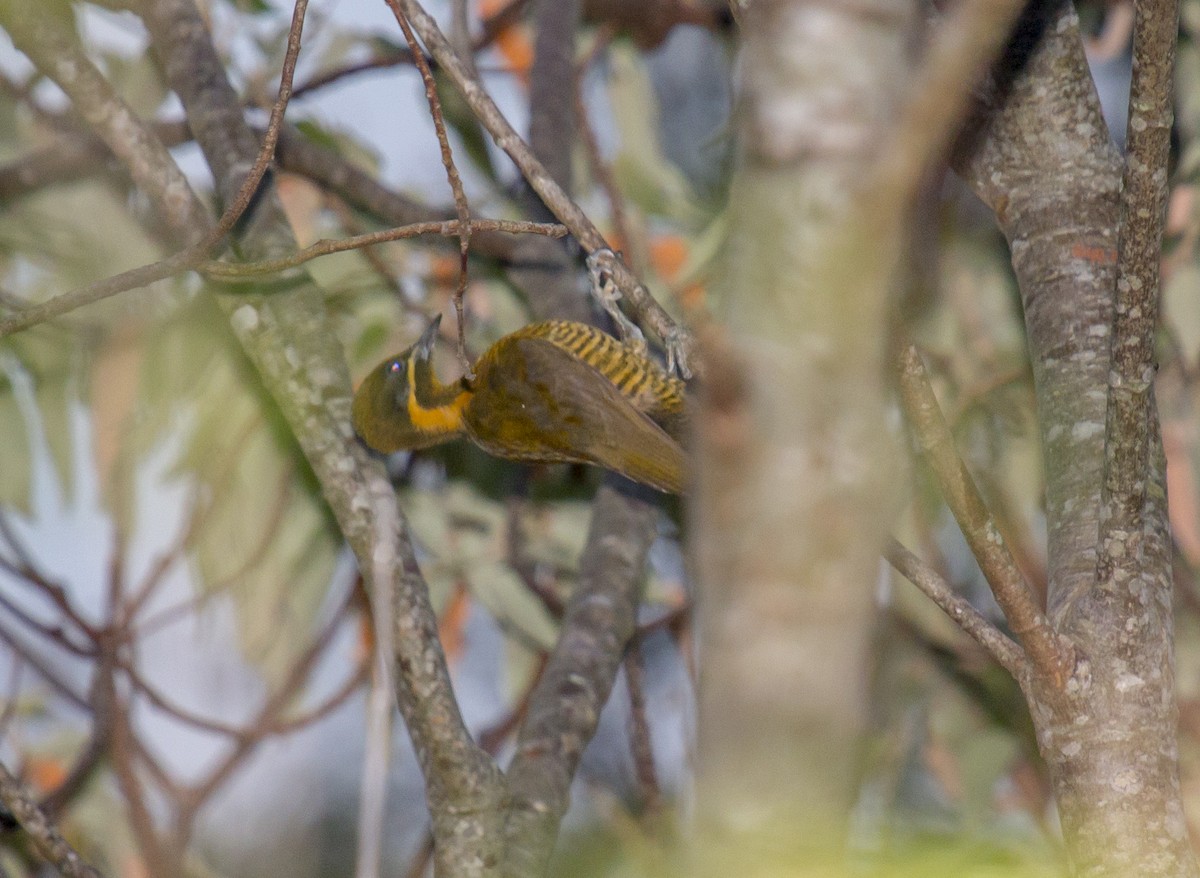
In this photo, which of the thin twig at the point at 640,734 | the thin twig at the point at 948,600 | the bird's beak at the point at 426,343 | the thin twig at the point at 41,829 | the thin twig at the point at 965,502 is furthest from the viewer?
the bird's beak at the point at 426,343

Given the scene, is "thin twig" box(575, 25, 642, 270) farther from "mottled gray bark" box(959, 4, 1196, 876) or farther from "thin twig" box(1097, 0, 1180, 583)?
"thin twig" box(1097, 0, 1180, 583)

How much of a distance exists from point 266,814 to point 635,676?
2807mm

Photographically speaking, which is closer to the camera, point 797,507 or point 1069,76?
point 797,507

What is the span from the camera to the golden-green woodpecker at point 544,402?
3.75 meters

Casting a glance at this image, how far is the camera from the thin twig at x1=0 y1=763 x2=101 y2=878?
2.17 m

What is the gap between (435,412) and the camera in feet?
13.8

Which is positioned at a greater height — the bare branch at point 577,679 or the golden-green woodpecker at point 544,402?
the golden-green woodpecker at point 544,402

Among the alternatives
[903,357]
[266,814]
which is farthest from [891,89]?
[266,814]

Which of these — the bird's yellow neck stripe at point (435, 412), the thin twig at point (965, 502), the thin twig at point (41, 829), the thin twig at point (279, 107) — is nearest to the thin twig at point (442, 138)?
the thin twig at point (279, 107)

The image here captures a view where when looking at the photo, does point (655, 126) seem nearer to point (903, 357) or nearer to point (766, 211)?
point (903, 357)

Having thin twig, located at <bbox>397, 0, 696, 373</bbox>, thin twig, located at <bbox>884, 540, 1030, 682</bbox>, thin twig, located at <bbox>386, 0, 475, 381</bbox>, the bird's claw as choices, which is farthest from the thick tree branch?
the bird's claw

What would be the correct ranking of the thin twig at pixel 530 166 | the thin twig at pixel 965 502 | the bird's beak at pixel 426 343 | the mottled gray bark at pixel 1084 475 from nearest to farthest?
1. the thin twig at pixel 965 502
2. the mottled gray bark at pixel 1084 475
3. the thin twig at pixel 530 166
4. the bird's beak at pixel 426 343

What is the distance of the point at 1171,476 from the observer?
4680 millimetres

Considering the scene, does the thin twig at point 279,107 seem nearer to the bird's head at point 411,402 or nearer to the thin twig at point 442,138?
the thin twig at point 442,138
